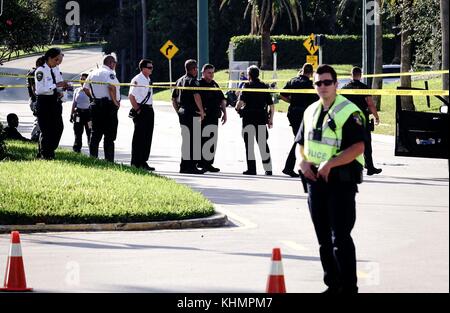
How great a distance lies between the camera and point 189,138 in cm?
2109

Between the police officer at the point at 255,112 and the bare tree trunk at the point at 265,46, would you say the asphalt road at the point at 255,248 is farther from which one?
the bare tree trunk at the point at 265,46

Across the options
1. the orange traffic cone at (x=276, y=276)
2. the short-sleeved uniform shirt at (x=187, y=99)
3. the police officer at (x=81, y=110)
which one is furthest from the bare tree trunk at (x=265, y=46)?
the orange traffic cone at (x=276, y=276)

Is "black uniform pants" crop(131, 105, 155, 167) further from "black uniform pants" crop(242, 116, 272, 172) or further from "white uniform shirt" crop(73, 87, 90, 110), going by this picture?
"white uniform shirt" crop(73, 87, 90, 110)

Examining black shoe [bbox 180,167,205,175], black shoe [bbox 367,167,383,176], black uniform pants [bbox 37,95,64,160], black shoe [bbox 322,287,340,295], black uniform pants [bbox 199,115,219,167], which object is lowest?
black shoe [bbox 180,167,205,175]

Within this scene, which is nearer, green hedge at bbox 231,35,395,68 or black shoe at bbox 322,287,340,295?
black shoe at bbox 322,287,340,295

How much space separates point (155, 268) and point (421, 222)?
4.10 metres

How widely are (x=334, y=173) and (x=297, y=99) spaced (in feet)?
34.6

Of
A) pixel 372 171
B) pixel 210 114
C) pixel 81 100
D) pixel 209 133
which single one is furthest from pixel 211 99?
pixel 81 100

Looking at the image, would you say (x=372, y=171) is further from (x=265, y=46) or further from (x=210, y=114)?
(x=265, y=46)

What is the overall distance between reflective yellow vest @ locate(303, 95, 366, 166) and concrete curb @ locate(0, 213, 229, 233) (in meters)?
4.65

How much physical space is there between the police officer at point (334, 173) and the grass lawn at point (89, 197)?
4909mm

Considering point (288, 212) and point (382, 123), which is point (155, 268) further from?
point (382, 123)

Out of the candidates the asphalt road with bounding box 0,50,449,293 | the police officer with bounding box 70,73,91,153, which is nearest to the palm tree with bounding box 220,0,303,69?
the police officer with bounding box 70,73,91,153

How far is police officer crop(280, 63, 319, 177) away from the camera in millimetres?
19094
